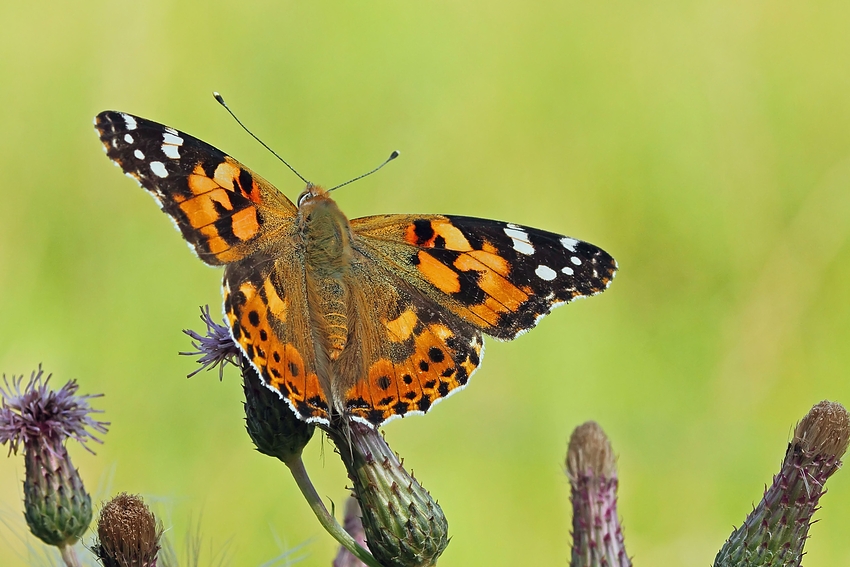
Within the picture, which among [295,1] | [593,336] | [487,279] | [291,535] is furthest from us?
[295,1]

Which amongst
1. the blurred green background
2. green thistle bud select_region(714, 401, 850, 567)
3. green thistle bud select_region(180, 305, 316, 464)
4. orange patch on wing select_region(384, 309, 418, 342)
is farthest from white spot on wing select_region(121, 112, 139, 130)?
the blurred green background

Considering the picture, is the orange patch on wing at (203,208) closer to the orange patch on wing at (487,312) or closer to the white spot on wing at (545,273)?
the orange patch on wing at (487,312)

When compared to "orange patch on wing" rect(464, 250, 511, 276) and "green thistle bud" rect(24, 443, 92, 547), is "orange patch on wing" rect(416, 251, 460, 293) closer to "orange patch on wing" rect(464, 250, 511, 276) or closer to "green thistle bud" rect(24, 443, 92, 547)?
"orange patch on wing" rect(464, 250, 511, 276)

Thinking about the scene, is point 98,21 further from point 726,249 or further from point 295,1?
Result: point 726,249

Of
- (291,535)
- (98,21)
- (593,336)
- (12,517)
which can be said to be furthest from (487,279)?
(98,21)

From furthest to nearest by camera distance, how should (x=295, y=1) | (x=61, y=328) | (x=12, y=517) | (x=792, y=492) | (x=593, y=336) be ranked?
(x=295, y=1)
(x=593, y=336)
(x=61, y=328)
(x=12, y=517)
(x=792, y=492)

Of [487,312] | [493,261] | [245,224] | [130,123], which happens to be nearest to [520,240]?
[493,261]

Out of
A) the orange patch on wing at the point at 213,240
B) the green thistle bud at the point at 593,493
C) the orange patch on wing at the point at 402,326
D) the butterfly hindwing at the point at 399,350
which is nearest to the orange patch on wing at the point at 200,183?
the orange patch on wing at the point at 213,240
